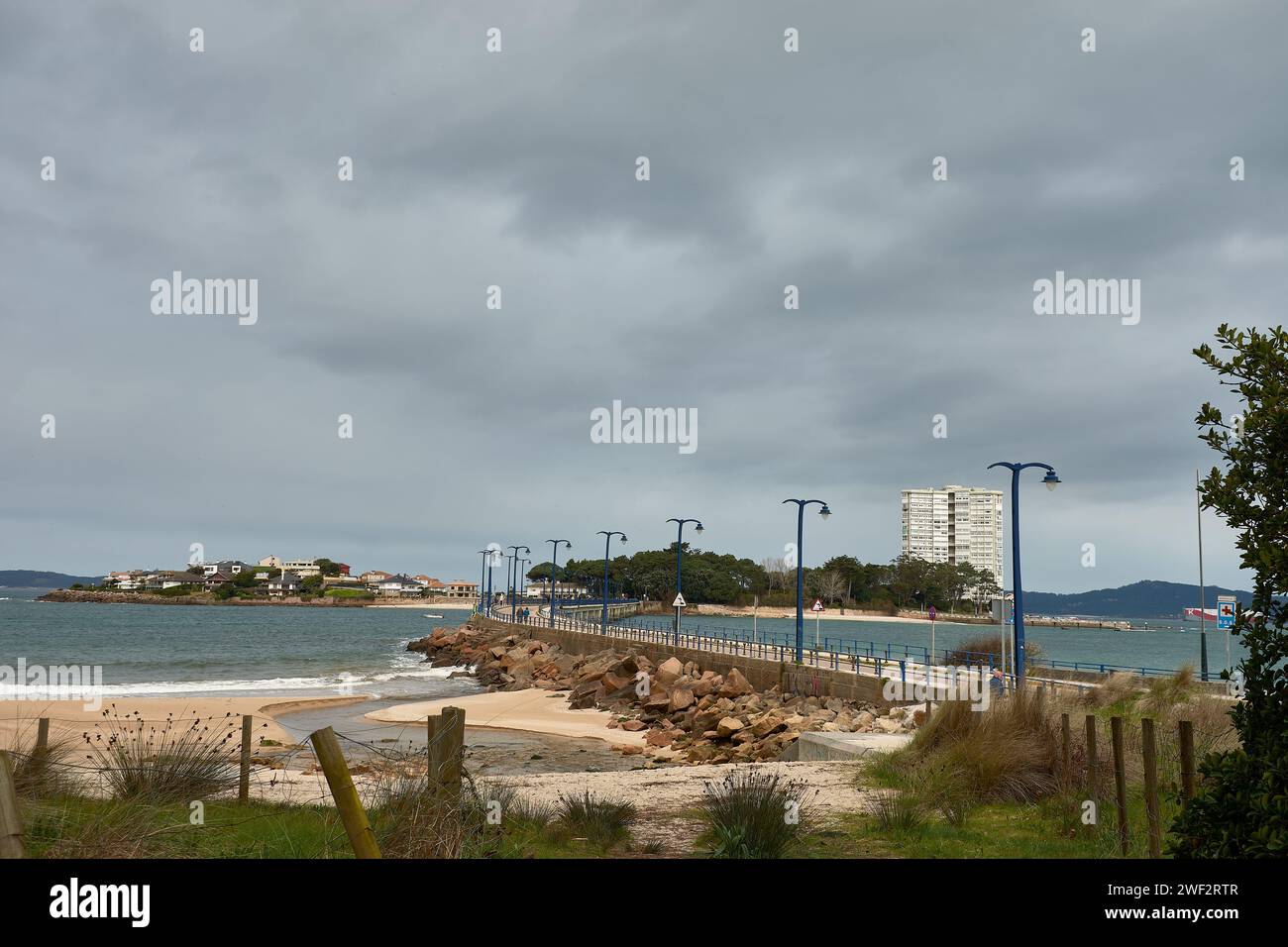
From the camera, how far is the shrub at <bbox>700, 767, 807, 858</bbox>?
327 inches

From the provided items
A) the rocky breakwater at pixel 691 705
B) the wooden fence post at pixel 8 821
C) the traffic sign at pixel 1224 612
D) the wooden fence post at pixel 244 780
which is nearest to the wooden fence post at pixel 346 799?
the wooden fence post at pixel 8 821

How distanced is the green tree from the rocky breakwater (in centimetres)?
1327

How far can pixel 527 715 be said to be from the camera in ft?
123

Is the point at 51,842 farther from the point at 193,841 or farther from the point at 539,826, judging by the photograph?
the point at 539,826

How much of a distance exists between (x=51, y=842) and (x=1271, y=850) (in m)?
7.50

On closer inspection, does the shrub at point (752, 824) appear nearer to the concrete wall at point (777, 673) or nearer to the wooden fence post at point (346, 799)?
the wooden fence post at point (346, 799)

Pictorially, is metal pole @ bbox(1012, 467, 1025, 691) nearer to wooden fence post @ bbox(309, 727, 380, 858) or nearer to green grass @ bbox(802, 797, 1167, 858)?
green grass @ bbox(802, 797, 1167, 858)

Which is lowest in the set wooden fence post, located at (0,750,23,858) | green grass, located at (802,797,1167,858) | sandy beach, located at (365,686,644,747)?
sandy beach, located at (365,686,644,747)

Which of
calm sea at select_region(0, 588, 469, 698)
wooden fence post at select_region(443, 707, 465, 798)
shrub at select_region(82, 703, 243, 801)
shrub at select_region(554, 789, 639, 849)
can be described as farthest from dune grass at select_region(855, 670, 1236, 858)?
calm sea at select_region(0, 588, 469, 698)

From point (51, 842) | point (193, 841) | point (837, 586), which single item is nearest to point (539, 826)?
point (193, 841)

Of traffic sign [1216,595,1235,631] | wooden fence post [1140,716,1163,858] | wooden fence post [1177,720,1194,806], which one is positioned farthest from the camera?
traffic sign [1216,595,1235,631]

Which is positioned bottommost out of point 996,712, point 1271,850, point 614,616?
point 614,616

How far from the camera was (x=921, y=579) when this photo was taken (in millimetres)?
199750

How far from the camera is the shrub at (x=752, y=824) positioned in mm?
8297
